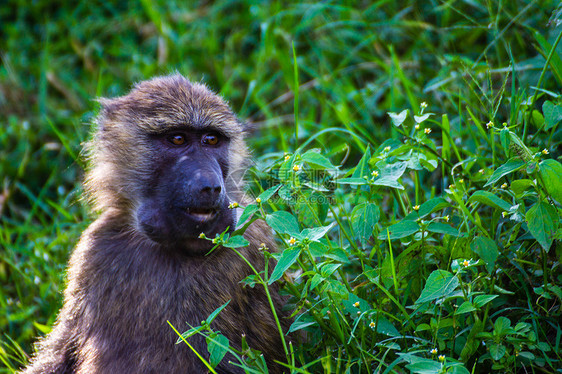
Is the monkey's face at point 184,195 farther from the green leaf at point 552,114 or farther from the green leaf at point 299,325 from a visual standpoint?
the green leaf at point 552,114

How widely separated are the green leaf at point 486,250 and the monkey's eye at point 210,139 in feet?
4.15

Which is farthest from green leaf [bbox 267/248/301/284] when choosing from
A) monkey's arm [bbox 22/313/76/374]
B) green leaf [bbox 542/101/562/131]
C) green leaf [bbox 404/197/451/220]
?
monkey's arm [bbox 22/313/76/374]

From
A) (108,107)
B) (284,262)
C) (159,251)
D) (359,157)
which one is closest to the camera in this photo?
(284,262)

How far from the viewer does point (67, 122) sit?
4.81 metres

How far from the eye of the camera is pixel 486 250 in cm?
211

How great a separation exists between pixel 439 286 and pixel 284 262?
0.53 meters

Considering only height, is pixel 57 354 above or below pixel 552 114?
below

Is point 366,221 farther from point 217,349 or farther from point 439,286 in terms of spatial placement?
point 217,349

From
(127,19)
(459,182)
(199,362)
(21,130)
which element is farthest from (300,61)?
(199,362)

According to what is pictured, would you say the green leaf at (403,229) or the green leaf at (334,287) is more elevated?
the green leaf at (403,229)

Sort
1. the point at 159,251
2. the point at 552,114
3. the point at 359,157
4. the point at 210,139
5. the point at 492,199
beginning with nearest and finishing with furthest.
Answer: the point at 492,199
the point at 552,114
the point at 159,251
the point at 210,139
the point at 359,157

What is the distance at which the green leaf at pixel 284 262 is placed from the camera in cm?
195

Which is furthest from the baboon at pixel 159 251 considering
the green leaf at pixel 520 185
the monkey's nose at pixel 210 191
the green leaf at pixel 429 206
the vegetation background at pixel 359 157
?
the green leaf at pixel 520 185

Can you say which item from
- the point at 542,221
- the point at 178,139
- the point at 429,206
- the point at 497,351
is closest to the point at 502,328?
the point at 497,351
